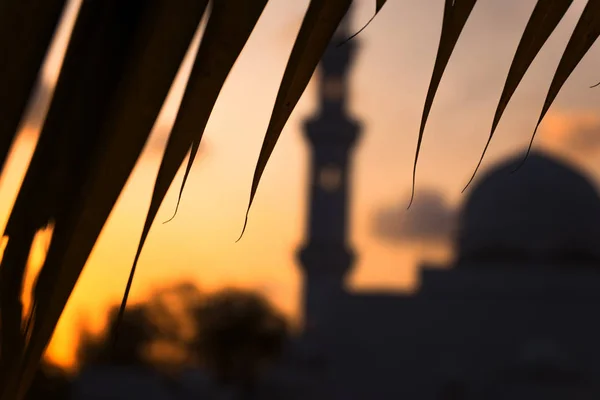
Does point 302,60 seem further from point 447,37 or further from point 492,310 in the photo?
point 492,310

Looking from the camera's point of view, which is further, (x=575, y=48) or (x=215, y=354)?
(x=215, y=354)

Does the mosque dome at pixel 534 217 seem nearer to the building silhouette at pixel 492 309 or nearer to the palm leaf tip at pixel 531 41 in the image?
the building silhouette at pixel 492 309

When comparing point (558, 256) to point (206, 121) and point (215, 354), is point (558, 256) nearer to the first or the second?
point (215, 354)

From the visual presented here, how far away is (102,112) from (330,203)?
73.9ft

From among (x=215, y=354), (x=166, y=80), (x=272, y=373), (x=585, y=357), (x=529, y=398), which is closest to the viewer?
(x=166, y=80)

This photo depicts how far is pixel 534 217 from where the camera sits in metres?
19.3

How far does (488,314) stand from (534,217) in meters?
1.82

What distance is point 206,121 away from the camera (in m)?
0.53

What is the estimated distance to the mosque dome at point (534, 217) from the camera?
19.3 m

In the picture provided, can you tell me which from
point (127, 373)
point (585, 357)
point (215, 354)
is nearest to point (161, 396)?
point (127, 373)

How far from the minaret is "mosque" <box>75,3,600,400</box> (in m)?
2.68

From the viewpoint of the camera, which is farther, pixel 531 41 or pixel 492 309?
pixel 492 309

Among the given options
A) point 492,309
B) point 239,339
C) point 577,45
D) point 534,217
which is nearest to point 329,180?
point 239,339

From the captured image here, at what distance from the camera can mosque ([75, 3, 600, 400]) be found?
1828 cm
